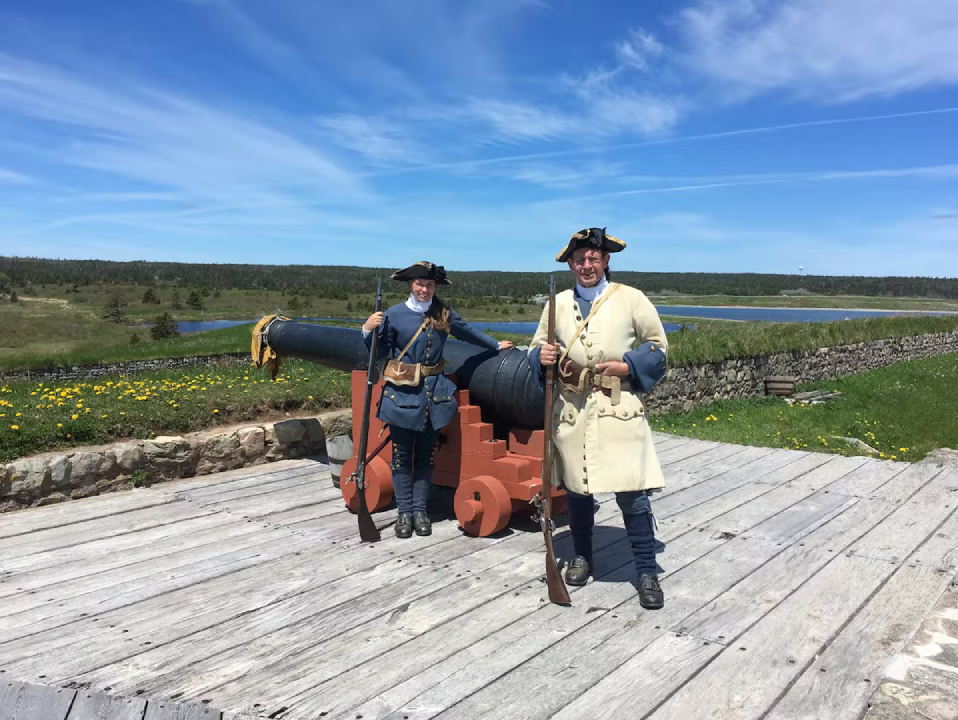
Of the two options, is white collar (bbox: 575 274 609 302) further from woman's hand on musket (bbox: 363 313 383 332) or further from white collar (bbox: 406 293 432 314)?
woman's hand on musket (bbox: 363 313 383 332)

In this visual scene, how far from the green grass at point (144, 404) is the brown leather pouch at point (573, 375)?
Result: 3.63 metres

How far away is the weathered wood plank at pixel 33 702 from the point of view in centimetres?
253

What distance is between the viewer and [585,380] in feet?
11.3

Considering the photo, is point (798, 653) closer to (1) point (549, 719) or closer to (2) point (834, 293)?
(1) point (549, 719)

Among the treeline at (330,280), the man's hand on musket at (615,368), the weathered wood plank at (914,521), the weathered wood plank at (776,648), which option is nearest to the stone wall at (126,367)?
the man's hand on musket at (615,368)

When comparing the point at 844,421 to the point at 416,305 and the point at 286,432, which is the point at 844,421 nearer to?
the point at 286,432

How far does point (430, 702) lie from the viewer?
2521mm

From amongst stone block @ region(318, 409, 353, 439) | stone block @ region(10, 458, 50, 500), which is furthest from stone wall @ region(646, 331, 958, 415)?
stone block @ region(10, 458, 50, 500)

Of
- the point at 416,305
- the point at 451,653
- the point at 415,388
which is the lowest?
the point at 451,653

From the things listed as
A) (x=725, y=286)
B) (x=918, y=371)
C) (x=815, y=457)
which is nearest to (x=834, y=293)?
(x=725, y=286)

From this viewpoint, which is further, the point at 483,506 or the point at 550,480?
the point at 483,506


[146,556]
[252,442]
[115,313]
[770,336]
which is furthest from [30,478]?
[115,313]

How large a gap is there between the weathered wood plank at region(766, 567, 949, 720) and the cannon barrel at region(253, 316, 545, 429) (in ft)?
6.13

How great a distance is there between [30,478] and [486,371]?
3.02m
